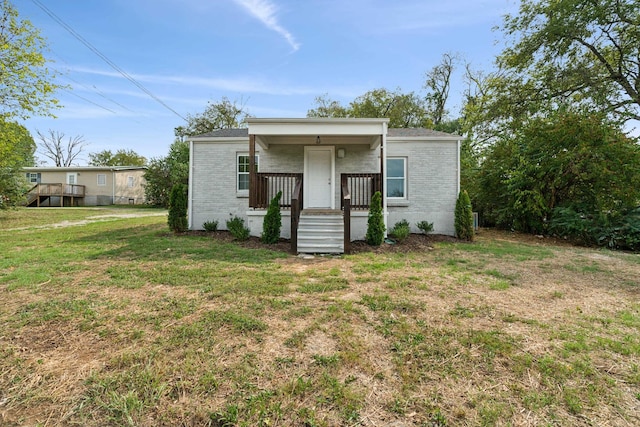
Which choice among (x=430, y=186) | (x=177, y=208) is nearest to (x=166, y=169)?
(x=177, y=208)

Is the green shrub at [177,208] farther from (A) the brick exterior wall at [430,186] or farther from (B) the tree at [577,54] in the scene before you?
(B) the tree at [577,54]

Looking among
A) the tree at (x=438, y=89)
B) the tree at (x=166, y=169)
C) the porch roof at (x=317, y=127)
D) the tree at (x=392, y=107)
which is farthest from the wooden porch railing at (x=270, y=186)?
the tree at (x=438, y=89)

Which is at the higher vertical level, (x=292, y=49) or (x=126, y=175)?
(x=292, y=49)

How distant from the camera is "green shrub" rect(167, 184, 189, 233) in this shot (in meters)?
8.85

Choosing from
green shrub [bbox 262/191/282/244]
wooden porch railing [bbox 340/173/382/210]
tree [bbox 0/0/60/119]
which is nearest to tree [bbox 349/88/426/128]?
wooden porch railing [bbox 340/173/382/210]

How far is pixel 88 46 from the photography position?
13664 millimetres

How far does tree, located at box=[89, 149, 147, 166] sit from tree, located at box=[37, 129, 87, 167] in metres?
1.97

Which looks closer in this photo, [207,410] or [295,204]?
[207,410]

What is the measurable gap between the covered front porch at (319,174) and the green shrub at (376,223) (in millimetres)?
547

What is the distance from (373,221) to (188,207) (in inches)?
237

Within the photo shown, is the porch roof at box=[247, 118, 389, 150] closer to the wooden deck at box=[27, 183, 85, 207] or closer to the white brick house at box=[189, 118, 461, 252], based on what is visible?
the white brick house at box=[189, 118, 461, 252]

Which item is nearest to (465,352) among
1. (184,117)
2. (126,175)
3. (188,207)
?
(188,207)

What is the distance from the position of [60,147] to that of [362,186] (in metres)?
51.7

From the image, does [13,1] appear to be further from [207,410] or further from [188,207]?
[207,410]
